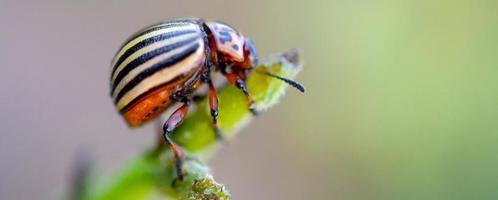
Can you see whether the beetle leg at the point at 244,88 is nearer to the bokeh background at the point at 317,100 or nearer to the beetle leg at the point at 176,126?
the beetle leg at the point at 176,126

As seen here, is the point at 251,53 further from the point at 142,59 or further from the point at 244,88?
the point at 244,88

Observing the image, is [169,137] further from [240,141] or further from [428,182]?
[240,141]

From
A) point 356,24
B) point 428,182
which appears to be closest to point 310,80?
point 356,24

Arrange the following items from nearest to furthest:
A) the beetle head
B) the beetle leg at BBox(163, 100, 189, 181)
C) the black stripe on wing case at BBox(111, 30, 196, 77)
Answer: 1. the beetle leg at BBox(163, 100, 189, 181)
2. the black stripe on wing case at BBox(111, 30, 196, 77)
3. the beetle head

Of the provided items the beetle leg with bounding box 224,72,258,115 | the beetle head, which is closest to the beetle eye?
the beetle head

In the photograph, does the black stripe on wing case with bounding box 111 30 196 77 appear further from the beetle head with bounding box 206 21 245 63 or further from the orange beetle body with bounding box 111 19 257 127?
the beetle head with bounding box 206 21 245 63

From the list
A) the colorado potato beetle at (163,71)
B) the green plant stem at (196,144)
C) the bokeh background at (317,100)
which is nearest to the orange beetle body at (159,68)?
the colorado potato beetle at (163,71)
